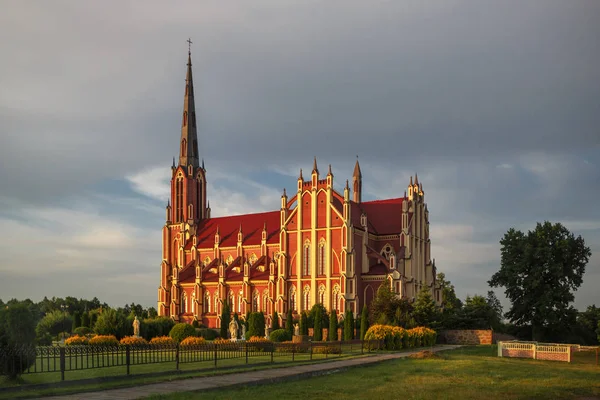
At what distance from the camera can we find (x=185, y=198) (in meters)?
81.9

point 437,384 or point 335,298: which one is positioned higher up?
point 437,384

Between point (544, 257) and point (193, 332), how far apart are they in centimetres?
3290

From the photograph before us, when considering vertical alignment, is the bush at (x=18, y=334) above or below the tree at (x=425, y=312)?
above

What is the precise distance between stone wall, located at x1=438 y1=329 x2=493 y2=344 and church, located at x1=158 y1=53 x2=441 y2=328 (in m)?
6.42

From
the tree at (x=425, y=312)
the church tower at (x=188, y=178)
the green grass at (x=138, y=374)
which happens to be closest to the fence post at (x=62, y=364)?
the green grass at (x=138, y=374)

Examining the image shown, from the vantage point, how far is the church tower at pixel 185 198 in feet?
265

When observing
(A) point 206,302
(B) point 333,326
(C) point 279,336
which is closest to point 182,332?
(C) point 279,336

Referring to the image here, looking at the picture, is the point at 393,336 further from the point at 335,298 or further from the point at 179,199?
the point at 179,199

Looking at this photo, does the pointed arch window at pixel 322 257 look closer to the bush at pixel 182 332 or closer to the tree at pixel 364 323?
the tree at pixel 364 323

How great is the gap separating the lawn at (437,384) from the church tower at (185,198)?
55.2 meters

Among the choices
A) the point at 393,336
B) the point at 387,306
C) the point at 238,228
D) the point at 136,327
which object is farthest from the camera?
the point at 238,228

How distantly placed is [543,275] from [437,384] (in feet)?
137

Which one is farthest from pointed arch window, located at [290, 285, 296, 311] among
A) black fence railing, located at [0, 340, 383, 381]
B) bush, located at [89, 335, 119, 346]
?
bush, located at [89, 335, 119, 346]

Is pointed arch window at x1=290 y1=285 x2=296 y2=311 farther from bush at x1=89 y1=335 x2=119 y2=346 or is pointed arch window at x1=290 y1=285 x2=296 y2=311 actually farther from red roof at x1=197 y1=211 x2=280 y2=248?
bush at x1=89 y1=335 x2=119 y2=346
